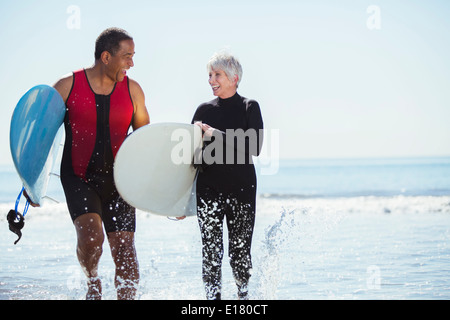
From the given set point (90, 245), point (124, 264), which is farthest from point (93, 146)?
point (124, 264)

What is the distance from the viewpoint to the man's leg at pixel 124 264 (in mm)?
3003

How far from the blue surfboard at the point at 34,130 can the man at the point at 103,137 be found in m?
0.08

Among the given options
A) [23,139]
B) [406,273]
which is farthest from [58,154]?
[406,273]

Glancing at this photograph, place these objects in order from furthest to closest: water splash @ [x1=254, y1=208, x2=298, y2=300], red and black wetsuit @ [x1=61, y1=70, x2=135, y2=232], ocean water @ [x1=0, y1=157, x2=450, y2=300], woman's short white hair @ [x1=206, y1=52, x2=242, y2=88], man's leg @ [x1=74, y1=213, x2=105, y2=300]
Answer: ocean water @ [x1=0, y1=157, x2=450, y2=300] → water splash @ [x1=254, y1=208, x2=298, y2=300] → woman's short white hair @ [x1=206, y1=52, x2=242, y2=88] → red and black wetsuit @ [x1=61, y1=70, x2=135, y2=232] → man's leg @ [x1=74, y1=213, x2=105, y2=300]

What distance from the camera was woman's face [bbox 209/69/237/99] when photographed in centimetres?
316

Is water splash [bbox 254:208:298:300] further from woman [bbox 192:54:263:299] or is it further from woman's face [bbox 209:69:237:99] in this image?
woman's face [bbox 209:69:237:99]

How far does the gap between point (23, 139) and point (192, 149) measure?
99cm

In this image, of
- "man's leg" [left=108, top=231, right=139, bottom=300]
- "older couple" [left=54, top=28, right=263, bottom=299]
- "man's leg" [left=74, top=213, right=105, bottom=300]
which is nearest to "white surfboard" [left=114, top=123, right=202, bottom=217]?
"older couple" [left=54, top=28, right=263, bottom=299]

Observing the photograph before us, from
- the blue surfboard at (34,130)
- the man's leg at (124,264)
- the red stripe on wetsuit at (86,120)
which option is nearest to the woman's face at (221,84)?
the red stripe on wetsuit at (86,120)

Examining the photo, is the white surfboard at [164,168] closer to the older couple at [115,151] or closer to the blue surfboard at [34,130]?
the older couple at [115,151]

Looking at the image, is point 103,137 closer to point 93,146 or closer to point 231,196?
point 93,146

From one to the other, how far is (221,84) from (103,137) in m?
0.73

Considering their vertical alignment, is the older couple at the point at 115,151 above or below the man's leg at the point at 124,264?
above

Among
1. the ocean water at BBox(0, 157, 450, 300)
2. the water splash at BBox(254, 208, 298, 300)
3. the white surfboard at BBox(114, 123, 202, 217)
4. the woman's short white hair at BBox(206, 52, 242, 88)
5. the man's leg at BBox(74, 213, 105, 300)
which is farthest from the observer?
the ocean water at BBox(0, 157, 450, 300)
